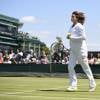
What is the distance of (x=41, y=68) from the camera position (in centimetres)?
2256

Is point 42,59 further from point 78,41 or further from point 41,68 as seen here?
point 78,41

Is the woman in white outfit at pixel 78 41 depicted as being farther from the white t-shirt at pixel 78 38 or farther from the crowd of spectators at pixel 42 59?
the crowd of spectators at pixel 42 59

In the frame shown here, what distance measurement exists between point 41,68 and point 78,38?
12.4 metres

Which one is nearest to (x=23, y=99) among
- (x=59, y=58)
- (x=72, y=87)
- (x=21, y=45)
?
(x=72, y=87)

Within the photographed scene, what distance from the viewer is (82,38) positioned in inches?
404

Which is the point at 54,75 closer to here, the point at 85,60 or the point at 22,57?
the point at 22,57

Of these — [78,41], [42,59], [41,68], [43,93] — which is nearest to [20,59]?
[42,59]

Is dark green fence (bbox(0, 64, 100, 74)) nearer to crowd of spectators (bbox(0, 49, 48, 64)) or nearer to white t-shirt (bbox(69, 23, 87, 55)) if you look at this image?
crowd of spectators (bbox(0, 49, 48, 64))

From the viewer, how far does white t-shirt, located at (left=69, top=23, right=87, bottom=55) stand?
10266mm

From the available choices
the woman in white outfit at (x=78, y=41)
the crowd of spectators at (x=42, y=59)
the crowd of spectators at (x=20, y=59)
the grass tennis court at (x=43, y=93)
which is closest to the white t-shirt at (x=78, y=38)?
the woman in white outfit at (x=78, y=41)

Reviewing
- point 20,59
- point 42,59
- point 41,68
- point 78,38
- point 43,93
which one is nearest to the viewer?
point 43,93

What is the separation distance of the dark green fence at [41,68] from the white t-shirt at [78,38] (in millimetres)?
11290

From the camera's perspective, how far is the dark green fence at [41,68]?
21781 mm

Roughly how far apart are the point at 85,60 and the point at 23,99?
9.06 ft
